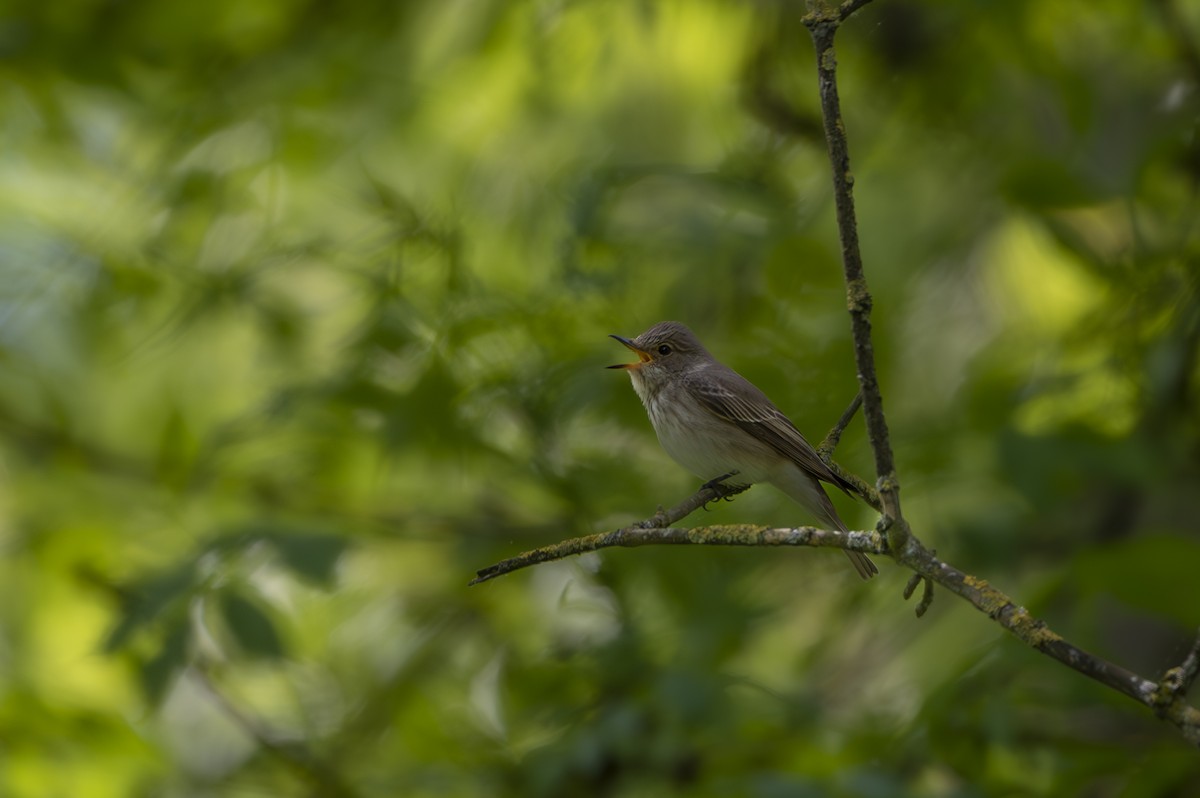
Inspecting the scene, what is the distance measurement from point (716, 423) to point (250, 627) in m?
1.74

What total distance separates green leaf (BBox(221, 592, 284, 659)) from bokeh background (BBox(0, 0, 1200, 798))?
0.02 m

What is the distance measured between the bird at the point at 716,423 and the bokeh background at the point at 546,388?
309 millimetres

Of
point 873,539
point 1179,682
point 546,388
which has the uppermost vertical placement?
point 546,388

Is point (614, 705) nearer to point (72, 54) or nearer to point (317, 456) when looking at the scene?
point (317, 456)

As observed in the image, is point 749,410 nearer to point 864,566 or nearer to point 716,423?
point 716,423

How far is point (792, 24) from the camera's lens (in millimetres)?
6789

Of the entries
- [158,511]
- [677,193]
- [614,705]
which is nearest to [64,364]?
[158,511]

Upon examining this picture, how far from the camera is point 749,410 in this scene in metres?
4.02

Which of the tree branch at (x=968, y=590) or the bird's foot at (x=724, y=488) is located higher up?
the bird's foot at (x=724, y=488)

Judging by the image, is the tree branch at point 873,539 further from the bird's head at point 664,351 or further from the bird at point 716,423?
the bird's head at point 664,351

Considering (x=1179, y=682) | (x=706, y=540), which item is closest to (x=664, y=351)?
(x=706, y=540)

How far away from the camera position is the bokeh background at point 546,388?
4.52 m

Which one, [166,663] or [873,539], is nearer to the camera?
[873,539]

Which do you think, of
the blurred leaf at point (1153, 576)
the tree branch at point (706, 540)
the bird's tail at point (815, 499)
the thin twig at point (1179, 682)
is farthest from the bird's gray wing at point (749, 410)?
the thin twig at point (1179, 682)
